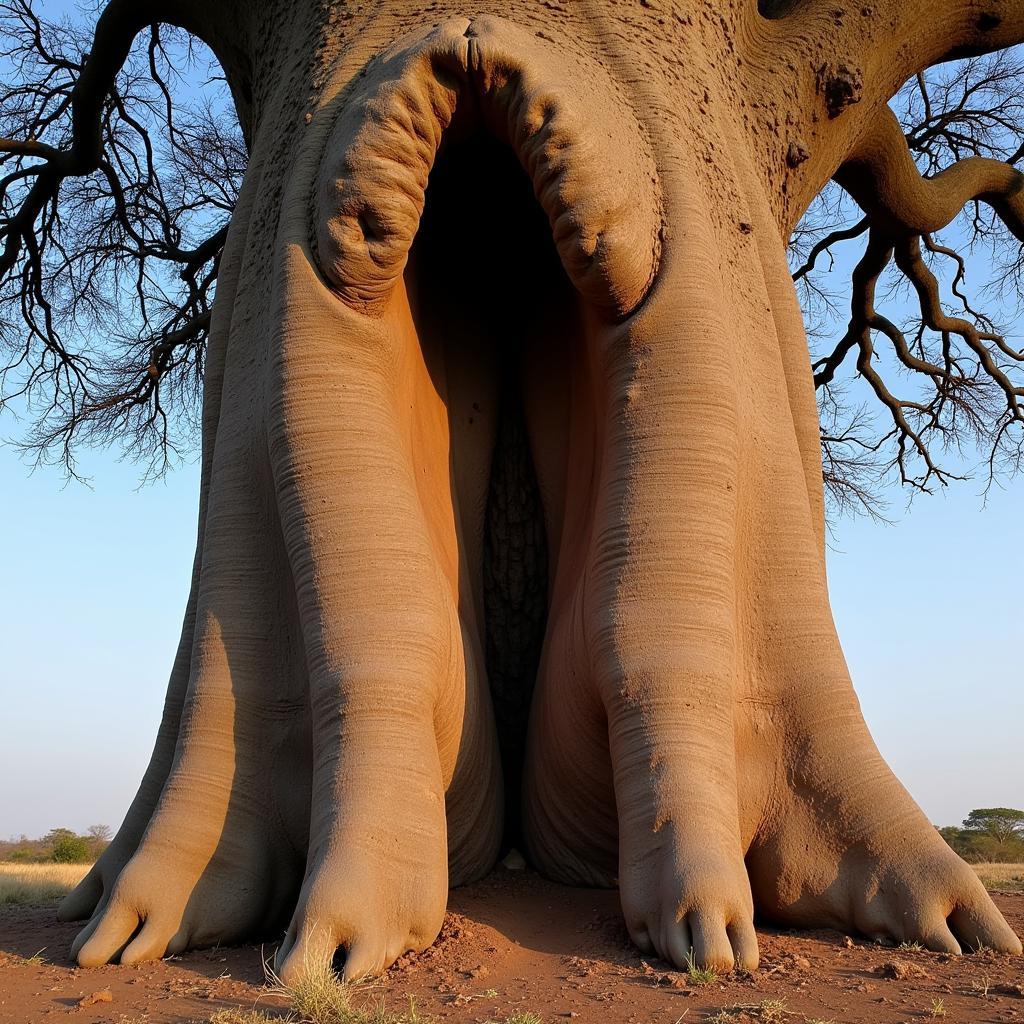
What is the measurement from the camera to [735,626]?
12.8ft

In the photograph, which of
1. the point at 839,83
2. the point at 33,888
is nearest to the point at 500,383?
Answer: the point at 839,83

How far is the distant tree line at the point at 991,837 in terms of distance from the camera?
41.3ft

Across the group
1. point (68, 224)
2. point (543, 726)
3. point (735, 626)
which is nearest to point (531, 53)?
point (735, 626)

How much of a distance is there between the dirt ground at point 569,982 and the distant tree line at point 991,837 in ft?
28.3

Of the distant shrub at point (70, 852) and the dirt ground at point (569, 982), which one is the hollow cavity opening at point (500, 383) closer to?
the dirt ground at point (569, 982)

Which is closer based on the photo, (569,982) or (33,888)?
(569,982)

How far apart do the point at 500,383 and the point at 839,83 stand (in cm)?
224

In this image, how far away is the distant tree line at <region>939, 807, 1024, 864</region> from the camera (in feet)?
41.3

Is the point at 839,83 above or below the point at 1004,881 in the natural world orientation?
above

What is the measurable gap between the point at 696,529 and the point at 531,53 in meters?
1.70

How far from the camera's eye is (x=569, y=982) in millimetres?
2932

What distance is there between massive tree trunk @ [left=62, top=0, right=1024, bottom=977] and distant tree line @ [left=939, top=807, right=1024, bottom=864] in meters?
8.20

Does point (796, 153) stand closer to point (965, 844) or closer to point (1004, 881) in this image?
point (1004, 881)

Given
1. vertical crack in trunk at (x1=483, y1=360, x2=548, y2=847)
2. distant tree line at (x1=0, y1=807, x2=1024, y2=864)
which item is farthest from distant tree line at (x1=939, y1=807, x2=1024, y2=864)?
vertical crack in trunk at (x1=483, y1=360, x2=548, y2=847)
